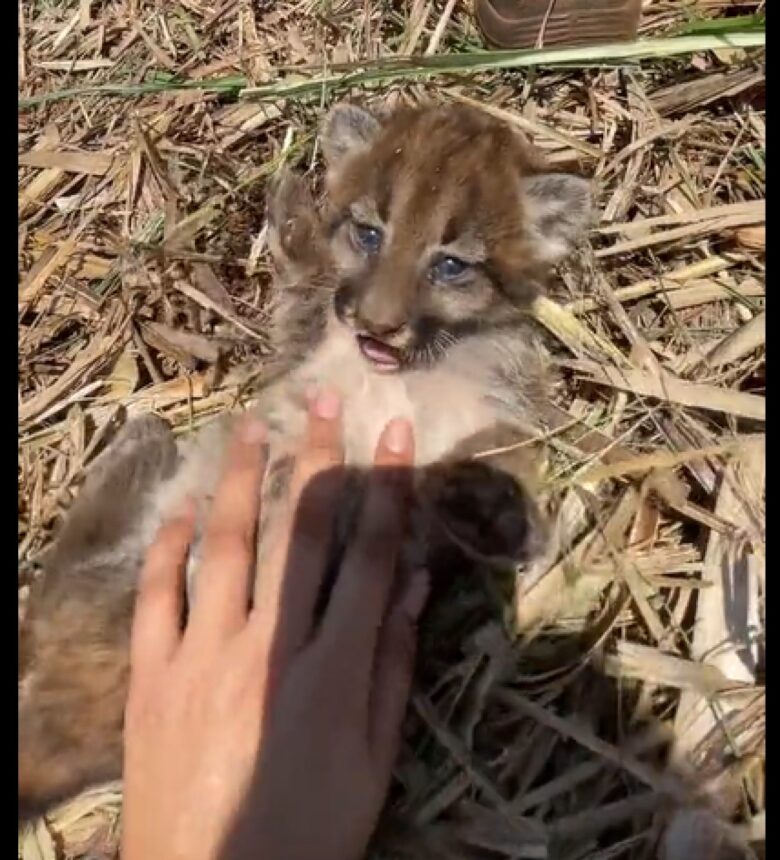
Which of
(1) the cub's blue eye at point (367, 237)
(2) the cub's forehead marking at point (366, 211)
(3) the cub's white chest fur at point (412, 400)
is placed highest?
(2) the cub's forehead marking at point (366, 211)

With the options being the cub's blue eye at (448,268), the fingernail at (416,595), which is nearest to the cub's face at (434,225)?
the cub's blue eye at (448,268)

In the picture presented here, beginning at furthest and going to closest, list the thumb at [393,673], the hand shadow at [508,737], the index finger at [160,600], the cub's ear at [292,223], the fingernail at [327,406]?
1. the cub's ear at [292,223]
2. the fingernail at [327,406]
3. the index finger at [160,600]
4. the thumb at [393,673]
5. the hand shadow at [508,737]

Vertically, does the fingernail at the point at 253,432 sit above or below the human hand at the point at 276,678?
above

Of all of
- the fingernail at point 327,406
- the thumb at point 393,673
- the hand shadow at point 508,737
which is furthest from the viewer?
the fingernail at point 327,406

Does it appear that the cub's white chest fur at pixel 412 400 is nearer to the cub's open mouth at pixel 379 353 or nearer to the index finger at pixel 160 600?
the cub's open mouth at pixel 379 353

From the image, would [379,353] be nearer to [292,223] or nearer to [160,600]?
[292,223]

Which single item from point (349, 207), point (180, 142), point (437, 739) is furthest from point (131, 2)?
point (437, 739)

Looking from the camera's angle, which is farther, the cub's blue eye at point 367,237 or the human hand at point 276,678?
the cub's blue eye at point 367,237

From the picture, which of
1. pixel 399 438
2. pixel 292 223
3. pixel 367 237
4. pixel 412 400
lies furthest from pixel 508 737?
pixel 292 223
